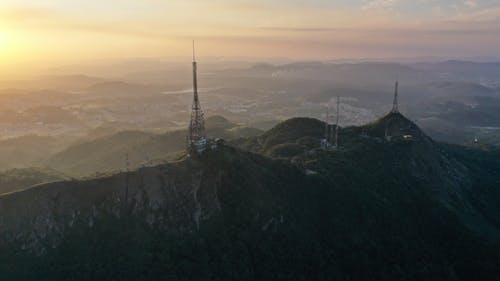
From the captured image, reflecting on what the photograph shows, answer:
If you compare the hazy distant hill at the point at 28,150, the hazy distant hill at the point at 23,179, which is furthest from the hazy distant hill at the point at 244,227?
the hazy distant hill at the point at 28,150

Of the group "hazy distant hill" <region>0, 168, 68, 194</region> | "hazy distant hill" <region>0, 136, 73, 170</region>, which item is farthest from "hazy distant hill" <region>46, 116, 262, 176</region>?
"hazy distant hill" <region>0, 168, 68, 194</region>

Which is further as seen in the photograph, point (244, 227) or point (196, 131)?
point (196, 131)

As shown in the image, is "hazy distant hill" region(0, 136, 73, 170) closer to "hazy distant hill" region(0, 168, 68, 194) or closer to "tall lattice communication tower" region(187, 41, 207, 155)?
"hazy distant hill" region(0, 168, 68, 194)

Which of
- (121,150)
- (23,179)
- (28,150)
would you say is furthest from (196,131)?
(28,150)

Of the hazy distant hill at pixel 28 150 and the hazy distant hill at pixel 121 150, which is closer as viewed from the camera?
the hazy distant hill at pixel 121 150

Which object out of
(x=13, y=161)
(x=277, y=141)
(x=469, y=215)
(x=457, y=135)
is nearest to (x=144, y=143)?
(x=13, y=161)

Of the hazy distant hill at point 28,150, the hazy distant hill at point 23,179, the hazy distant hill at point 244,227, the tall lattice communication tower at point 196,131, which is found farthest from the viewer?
the hazy distant hill at point 28,150

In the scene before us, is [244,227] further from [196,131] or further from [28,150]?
[28,150]

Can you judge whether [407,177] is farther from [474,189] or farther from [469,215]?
[474,189]

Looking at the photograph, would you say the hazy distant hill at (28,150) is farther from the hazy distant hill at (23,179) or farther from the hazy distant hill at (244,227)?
Answer: the hazy distant hill at (244,227)
